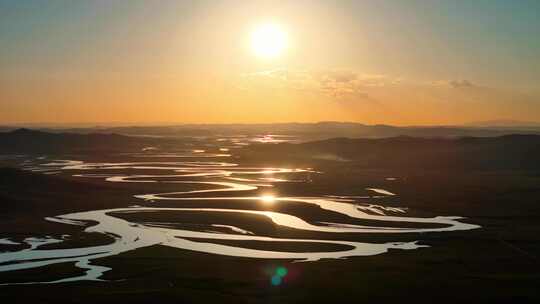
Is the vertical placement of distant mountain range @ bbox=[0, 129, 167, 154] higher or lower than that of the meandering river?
higher

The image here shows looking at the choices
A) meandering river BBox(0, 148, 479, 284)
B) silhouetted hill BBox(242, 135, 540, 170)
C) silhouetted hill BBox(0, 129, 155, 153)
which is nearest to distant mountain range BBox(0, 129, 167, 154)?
silhouetted hill BBox(0, 129, 155, 153)

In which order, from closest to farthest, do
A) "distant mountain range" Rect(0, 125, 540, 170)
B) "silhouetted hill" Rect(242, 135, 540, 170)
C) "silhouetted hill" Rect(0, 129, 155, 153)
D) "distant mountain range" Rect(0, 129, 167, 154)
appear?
"silhouetted hill" Rect(242, 135, 540, 170) → "distant mountain range" Rect(0, 125, 540, 170) → "distant mountain range" Rect(0, 129, 167, 154) → "silhouetted hill" Rect(0, 129, 155, 153)

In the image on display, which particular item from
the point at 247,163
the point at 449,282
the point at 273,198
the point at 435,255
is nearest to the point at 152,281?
the point at 449,282

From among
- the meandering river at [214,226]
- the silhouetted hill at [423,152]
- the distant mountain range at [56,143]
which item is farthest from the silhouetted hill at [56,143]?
the meandering river at [214,226]

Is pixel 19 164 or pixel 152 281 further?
pixel 19 164

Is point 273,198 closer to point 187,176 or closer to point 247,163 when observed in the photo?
point 187,176

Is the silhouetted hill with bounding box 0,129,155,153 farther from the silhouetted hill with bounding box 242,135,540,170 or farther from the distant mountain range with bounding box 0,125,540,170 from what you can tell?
the silhouetted hill with bounding box 242,135,540,170

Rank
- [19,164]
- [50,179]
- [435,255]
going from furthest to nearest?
[19,164]
[50,179]
[435,255]

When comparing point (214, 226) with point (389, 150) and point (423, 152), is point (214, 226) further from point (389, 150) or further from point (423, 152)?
point (389, 150)

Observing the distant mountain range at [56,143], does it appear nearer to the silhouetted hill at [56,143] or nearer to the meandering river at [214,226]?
the silhouetted hill at [56,143]
